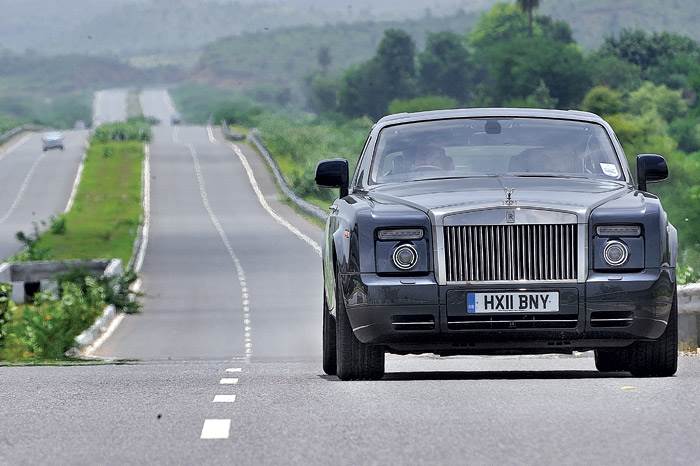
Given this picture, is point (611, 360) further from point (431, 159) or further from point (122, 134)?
point (122, 134)

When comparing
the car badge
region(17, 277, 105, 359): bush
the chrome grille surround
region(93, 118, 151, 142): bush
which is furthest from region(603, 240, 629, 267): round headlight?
region(93, 118, 151, 142): bush

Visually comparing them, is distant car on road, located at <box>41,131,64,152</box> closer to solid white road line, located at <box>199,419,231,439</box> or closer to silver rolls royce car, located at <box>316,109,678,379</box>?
silver rolls royce car, located at <box>316,109,678,379</box>

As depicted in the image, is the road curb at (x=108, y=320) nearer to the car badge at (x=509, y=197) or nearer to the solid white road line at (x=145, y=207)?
the solid white road line at (x=145, y=207)

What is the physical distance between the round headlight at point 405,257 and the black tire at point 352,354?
68cm

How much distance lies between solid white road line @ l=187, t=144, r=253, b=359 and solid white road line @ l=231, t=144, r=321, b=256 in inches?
120

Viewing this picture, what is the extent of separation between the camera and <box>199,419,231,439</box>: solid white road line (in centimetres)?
988

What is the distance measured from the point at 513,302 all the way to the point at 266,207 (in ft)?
286

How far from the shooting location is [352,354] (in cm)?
1336

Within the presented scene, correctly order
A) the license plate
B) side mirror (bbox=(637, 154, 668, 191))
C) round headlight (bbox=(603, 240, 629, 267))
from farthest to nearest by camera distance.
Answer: side mirror (bbox=(637, 154, 668, 191))
round headlight (bbox=(603, 240, 629, 267))
the license plate

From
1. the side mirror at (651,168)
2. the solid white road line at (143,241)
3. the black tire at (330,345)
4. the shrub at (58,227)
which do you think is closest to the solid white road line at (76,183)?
the solid white road line at (143,241)

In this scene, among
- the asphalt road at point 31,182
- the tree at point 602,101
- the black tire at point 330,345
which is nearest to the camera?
the black tire at point 330,345

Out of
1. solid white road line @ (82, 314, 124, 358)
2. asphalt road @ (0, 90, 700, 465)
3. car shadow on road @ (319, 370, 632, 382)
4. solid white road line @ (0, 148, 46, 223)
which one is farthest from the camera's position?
solid white road line @ (0, 148, 46, 223)

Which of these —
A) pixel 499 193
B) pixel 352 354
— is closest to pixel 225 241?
pixel 352 354

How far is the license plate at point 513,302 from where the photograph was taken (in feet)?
41.3
